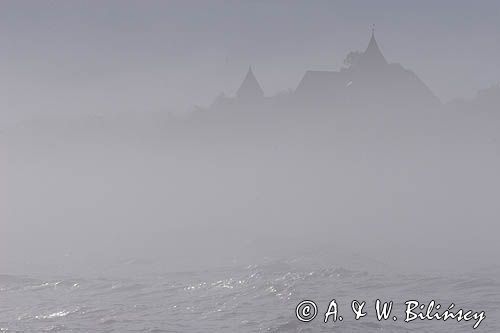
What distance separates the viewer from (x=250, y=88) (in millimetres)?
85625

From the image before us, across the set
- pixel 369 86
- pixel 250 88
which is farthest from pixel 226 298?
pixel 250 88

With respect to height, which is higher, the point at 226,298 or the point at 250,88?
the point at 250,88

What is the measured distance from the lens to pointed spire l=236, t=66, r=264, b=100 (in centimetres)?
8562

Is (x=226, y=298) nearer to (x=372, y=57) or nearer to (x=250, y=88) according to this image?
(x=372, y=57)

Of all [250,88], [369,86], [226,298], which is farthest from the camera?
[250,88]

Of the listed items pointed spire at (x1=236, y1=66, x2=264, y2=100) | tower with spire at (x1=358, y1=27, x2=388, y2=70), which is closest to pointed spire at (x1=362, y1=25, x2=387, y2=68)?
tower with spire at (x1=358, y1=27, x2=388, y2=70)

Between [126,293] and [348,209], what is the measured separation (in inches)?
1588

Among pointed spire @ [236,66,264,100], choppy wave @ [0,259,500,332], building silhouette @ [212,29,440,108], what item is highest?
pointed spire @ [236,66,264,100]

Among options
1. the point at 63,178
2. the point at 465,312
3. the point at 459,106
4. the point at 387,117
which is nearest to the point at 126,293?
the point at 465,312

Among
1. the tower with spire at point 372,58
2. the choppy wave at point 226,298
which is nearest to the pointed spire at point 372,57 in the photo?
the tower with spire at point 372,58

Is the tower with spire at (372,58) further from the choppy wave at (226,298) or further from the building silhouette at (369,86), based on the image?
the choppy wave at (226,298)

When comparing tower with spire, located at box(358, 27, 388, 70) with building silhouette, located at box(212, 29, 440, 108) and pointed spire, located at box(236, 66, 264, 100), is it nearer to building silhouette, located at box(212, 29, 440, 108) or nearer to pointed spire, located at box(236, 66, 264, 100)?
building silhouette, located at box(212, 29, 440, 108)

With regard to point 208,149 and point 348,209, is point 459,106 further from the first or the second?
point 208,149

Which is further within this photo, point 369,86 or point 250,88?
point 250,88
